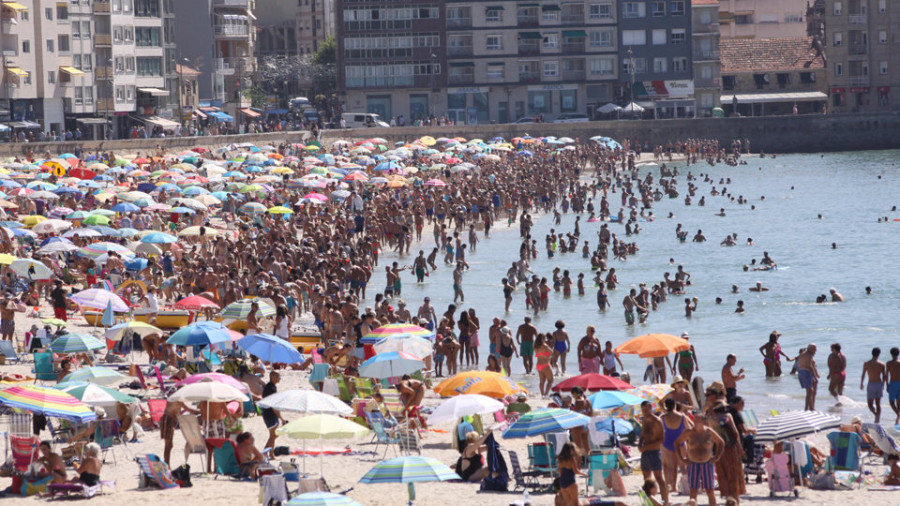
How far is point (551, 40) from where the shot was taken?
87.1 meters

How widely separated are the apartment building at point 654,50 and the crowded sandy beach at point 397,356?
36620mm

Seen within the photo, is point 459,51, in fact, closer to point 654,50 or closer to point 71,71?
point 654,50

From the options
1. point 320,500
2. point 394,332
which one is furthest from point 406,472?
point 394,332

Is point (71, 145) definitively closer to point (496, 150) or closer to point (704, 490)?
point (496, 150)

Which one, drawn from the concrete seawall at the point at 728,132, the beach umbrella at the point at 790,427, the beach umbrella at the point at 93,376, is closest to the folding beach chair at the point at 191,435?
the beach umbrella at the point at 93,376

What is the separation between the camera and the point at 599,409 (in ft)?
50.0

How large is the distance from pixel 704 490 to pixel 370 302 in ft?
62.7

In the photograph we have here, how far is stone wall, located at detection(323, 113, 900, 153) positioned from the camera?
80.5 m

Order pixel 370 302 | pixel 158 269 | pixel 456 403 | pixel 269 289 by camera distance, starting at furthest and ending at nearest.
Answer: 1. pixel 370 302
2. pixel 158 269
3. pixel 269 289
4. pixel 456 403

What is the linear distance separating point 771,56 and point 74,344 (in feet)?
268

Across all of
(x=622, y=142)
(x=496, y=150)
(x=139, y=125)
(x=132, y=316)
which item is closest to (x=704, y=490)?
(x=132, y=316)

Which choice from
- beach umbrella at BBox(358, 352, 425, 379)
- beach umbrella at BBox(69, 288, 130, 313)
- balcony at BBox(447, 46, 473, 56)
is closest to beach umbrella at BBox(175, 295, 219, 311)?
beach umbrella at BBox(69, 288, 130, 313)

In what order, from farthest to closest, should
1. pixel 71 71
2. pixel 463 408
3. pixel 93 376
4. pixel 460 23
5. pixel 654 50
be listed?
pixel 654 50 < pixel 460 23 < pixel 71 71 < pixel 93 376 < pixel 463 408

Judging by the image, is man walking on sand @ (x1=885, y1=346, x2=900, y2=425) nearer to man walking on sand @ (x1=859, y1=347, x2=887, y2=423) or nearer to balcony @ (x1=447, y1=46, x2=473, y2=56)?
man walking on sand @ (x1=859, y1=347, x2=887, y2=423)
